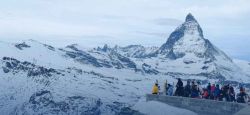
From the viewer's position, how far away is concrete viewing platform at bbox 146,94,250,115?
139 feet

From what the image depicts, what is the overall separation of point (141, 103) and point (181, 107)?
544cm

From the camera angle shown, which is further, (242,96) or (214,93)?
(214,93)

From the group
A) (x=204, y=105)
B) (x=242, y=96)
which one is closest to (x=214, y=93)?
(x=204, y=105)

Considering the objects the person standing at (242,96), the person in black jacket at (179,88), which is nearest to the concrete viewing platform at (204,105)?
the person in black jacket at (179,88)

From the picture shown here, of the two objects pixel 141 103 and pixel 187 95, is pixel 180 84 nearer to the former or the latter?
pixel 187 95

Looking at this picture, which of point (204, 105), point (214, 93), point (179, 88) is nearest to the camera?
point (204, 105)

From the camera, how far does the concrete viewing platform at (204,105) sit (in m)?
42.2

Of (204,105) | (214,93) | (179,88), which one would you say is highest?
(214,93)

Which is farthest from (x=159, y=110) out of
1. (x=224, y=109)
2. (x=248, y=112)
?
(x=248, y=112)

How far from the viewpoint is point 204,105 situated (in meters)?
45.5

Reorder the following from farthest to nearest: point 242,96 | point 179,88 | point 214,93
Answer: point 179,88 → point 214,93 → point 242,96

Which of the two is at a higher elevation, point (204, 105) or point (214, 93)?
point (214, 93)

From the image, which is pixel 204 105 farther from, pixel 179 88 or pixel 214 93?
pixel 179 88

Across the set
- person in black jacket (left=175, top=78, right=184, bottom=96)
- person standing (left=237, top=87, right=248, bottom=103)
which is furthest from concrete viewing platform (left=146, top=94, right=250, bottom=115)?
person standing (left=237, top=87, right=248, bottom=103)
